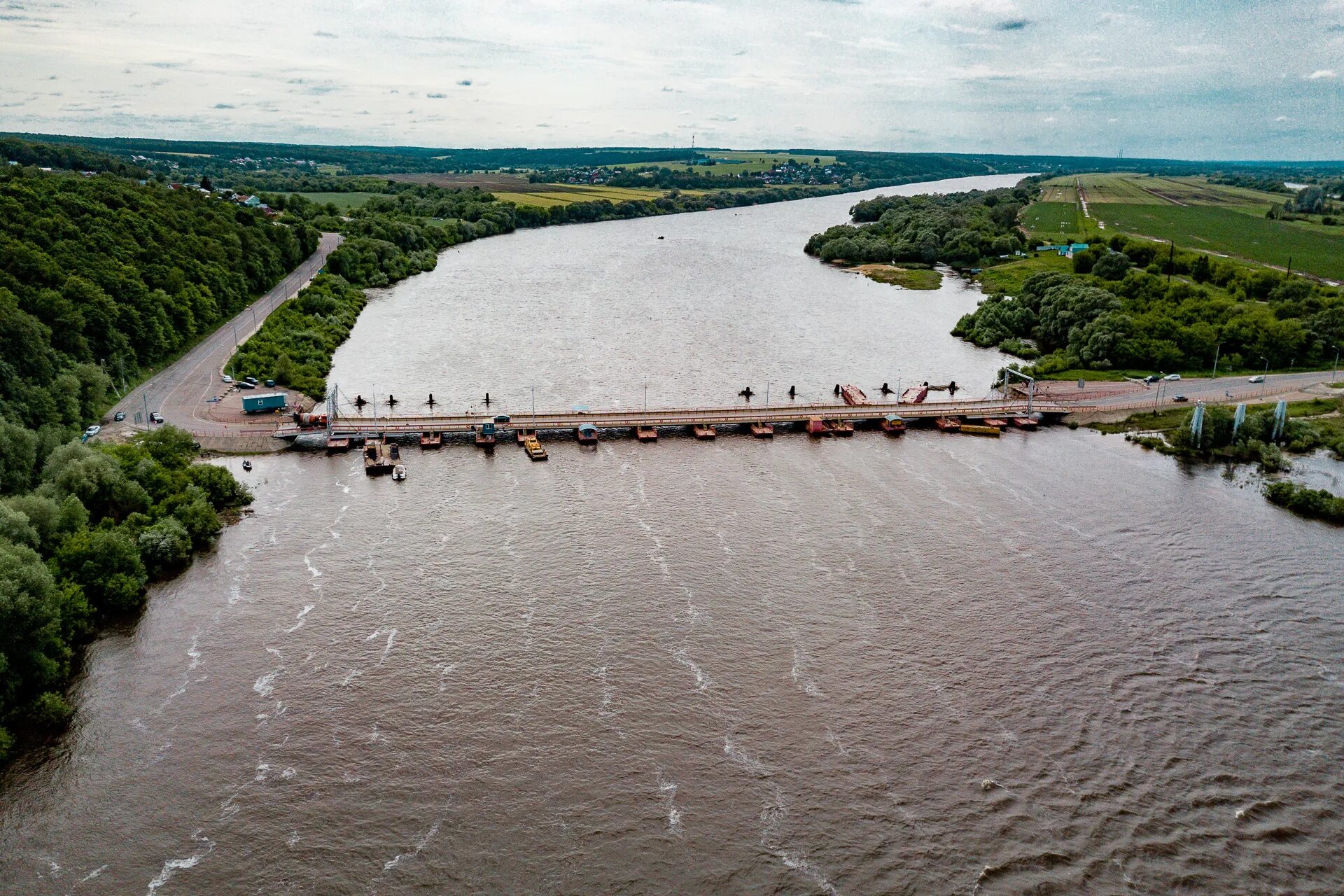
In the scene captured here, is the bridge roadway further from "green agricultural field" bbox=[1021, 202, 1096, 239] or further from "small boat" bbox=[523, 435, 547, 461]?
"green agricultural field" bbox=[1021, 202, 1096, 239]

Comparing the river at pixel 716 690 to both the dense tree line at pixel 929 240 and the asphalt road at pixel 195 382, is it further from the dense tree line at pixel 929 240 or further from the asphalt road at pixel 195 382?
the dense tree line at pixel 929 240

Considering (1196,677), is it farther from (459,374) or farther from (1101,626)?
(459,374)

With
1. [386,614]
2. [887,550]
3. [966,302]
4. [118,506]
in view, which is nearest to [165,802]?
[386,614]

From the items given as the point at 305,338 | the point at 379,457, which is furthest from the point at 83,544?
the point at 305,338

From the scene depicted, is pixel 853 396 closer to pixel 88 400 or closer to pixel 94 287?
pixel 88 400

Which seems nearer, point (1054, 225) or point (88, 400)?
point (88, 400)

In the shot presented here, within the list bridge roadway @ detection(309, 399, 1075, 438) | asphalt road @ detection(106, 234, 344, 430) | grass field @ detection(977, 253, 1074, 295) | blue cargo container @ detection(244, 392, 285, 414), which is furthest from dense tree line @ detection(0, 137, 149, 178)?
grass field @ detection(977, 253, 1074, 295)

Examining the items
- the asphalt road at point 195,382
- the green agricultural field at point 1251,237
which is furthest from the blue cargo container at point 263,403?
the green agricultural field at point 1251,237
